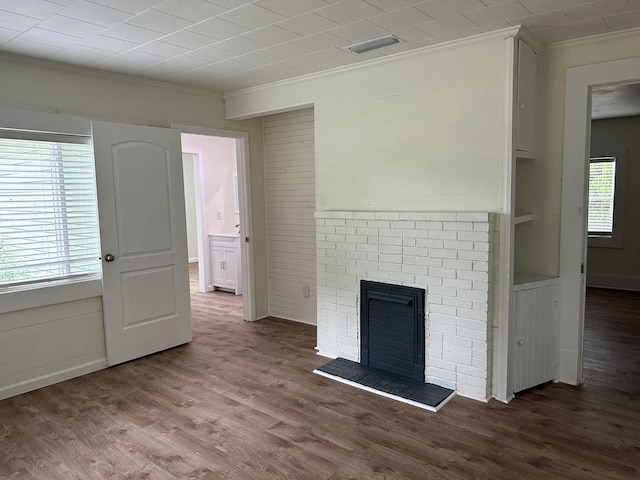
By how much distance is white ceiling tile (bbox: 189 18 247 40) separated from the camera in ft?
8.75

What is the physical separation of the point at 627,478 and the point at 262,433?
1931 millimetres

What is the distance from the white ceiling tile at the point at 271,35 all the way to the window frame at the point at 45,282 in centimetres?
158

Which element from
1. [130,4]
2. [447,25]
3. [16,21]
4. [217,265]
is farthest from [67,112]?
[217,265]

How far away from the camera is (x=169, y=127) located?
418 cm

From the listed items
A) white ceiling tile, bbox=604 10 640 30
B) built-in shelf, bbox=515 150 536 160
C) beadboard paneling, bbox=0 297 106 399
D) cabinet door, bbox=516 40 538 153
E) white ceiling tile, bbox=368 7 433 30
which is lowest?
beadboard paneling, bbox=0 297 106 399

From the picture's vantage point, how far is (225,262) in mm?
6578

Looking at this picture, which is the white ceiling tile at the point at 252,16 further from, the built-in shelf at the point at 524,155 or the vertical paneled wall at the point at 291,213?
the vertical paneled wall at the point at 291,213

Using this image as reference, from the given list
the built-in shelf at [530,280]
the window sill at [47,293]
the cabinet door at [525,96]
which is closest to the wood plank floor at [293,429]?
the window sill at [47,293]

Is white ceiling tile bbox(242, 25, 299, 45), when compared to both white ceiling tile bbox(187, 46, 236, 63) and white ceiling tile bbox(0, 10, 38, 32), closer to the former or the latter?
white ceiling tile bbox(187, 46, 236, 63)

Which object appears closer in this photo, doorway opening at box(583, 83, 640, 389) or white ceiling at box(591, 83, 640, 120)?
white ceiling at box(591, 83, 640, 120)

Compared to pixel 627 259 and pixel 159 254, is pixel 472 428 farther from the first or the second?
pixel 627 259

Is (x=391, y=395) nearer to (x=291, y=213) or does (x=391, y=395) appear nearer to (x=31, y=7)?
(x=291, y=213)

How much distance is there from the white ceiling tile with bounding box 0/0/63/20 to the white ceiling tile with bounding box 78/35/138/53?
15.6 inches

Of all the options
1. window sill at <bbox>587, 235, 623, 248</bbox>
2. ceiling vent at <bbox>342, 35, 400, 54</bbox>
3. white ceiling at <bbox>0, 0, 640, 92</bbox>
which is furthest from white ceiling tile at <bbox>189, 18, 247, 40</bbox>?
window sill at <bbox>587, 235, 623, 248</bbox>
